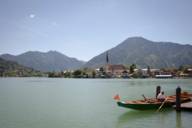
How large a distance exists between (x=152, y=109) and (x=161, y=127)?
6996 mm

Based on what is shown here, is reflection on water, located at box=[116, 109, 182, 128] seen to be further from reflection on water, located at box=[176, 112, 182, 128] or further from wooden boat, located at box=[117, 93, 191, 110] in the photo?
wooden boat, located at box=[117, 93, 191, 110]

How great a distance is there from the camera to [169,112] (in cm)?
2964

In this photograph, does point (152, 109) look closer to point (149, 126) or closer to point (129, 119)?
point (129, 119)

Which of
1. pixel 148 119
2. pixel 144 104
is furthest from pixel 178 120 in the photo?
pixel 144 104

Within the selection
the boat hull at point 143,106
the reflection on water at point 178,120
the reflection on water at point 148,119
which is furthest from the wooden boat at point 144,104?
the reflection on water at point 178,120

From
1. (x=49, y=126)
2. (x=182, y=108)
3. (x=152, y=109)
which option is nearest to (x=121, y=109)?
(x=152, y=109)

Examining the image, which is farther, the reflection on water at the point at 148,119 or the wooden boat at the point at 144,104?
the wooden boat at the point at 144,104

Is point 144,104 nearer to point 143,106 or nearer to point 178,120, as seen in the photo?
point 143,106

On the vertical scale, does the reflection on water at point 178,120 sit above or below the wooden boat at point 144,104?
below

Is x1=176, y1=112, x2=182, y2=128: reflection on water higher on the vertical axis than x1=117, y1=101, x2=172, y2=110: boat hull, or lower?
lower

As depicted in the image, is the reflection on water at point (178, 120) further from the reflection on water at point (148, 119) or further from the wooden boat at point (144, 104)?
the wooden boat at point (144, 104)

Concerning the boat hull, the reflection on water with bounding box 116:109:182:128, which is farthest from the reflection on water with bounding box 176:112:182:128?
the boat hull

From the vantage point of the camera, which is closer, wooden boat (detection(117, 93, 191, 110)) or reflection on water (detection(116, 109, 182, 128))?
reflection on water (detection(116, 109, 182, 128))

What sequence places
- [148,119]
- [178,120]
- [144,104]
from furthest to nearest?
[144,104] → [148,119] → [178,120]
